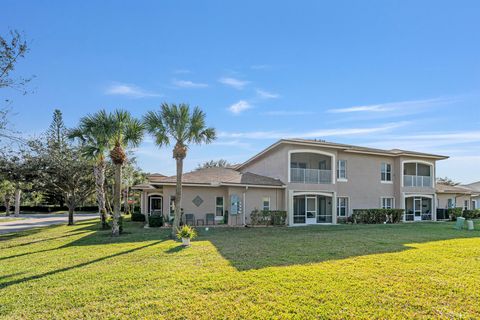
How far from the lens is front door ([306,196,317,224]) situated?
23.5 meters

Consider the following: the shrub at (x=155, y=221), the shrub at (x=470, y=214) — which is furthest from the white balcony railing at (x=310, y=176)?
the shrub at (x=470, y=214)

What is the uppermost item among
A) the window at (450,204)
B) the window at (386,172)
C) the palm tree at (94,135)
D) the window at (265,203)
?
the palm tree at (94,135)

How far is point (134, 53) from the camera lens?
15.7 meters

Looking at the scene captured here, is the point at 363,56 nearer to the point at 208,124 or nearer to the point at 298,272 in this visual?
the point at 208,124

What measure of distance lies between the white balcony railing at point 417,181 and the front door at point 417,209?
1487mm

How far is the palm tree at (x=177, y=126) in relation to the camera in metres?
15.9

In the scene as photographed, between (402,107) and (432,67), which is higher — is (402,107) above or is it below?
below

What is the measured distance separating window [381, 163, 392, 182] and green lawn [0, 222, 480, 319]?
14963 mm

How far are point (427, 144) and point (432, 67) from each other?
18563 millimetres

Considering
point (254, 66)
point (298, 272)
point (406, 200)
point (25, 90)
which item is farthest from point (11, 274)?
point (406, 200)

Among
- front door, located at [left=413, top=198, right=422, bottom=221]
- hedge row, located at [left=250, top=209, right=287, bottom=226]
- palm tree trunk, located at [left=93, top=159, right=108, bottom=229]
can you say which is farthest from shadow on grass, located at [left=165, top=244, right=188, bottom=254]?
front door, located at [left=413, top=198, right=422, bottom=221]

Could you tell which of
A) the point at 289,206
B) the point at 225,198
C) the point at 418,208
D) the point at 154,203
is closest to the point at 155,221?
the point at 225,198

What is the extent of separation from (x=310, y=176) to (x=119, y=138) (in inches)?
542

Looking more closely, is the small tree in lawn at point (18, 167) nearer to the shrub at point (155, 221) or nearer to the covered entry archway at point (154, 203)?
the shrub at point (155, 221)
